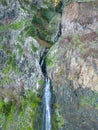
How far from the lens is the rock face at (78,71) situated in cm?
1998

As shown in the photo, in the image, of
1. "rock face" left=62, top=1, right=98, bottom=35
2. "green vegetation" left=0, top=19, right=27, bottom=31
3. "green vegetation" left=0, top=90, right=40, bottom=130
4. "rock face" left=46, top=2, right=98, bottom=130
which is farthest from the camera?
"green vegetation" left=0, top=19, right=27, bottom=31

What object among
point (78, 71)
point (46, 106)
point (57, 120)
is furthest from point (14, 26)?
point (57, 120)

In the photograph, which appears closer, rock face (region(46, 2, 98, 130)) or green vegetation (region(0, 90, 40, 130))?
rock face (region(46, 2, 98, 130))

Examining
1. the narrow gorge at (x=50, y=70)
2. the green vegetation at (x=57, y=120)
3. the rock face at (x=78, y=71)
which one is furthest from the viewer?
the green vegetation at (x=57, y=120)

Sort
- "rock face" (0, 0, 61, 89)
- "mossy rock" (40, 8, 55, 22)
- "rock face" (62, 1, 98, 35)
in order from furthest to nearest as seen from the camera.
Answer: "mossy rock" (40, 8, 55, 22)
"rock face" (0, 0, 61, 89)
"rock face" (62, 1, 98, 35)

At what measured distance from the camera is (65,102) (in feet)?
70.0

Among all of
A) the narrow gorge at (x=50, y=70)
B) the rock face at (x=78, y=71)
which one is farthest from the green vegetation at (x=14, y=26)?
the rock face at (x=78, y=71)

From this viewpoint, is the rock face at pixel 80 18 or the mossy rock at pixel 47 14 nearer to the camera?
the rock face at pixel 80 18

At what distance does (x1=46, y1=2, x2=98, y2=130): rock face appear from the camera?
20.0 metres

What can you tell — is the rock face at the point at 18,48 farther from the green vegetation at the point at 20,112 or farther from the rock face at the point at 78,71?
the rock face at the point at 78,71

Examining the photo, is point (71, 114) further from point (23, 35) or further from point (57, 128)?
point (23, 35)

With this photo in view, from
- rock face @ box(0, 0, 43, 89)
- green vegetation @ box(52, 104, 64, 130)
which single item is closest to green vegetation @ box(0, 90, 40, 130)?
rock face @ box(0, 0, 43, 89)

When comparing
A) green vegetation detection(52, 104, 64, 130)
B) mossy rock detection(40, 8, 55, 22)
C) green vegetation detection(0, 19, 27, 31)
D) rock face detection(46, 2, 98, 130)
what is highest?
mossy rock detection(40, 8, 55, 22)

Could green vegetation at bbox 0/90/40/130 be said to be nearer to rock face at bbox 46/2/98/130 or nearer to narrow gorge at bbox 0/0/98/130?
narrow gorge at bbox 0/0/98/130
